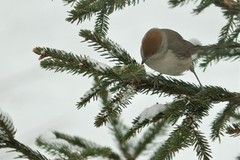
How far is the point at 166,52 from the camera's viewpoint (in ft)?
11.4

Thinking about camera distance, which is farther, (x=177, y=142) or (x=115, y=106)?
(x=115, y=106)

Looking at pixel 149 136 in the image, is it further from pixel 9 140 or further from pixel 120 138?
pixel 9 140

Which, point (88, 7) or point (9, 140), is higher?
point (88, 7)

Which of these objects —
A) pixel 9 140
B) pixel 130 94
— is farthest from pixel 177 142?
pixel 9 140

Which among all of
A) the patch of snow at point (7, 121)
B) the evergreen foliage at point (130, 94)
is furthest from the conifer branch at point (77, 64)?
the patch of snow at point (7, 121)

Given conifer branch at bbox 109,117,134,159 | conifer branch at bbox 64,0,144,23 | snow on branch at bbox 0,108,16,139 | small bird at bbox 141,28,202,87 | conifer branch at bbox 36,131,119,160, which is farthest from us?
small bird at bbox 141,28,202,87

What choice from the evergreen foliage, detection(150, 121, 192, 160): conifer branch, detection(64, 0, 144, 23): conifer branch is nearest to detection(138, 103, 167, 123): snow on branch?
the evergreen foliage

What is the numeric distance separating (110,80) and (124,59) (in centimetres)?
22

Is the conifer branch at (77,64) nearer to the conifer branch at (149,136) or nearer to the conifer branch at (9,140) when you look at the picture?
the conifer branch at (9,140)

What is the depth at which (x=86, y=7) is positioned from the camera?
8.47 feet

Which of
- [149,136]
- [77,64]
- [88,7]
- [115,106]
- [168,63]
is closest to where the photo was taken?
[77,64]

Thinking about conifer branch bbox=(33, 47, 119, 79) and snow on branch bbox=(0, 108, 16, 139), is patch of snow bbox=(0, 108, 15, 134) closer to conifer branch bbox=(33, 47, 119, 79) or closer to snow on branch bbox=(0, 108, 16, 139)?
snow on branch bbox=(0, 108, 16, 139)

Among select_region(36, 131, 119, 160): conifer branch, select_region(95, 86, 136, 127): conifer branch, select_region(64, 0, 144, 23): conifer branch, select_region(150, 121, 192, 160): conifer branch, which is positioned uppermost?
select_region(64, 0, 144, 23): conifer branch

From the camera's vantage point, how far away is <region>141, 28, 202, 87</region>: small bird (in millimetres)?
3316
